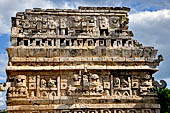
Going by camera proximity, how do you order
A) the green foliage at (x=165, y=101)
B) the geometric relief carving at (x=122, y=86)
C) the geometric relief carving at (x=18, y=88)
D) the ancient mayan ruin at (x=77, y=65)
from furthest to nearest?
the green foliage at (x=165, y=101) → the geometric relief carving at (x=122, y=86) → the ancient mayan ruin at (x=77, y=65) → the geometric relief carving at (x=18, y=88)

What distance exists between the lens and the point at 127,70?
43.2ft

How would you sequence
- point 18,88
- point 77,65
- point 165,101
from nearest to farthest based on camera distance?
1. point 18,88
2. point 77,65
3. point 165,101

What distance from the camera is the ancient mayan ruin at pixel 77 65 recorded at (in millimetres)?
12391

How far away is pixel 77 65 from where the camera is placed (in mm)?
12898

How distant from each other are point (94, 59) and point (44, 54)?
2315mm

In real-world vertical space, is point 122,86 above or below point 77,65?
below

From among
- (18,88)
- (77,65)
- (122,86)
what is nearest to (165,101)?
(122,86)

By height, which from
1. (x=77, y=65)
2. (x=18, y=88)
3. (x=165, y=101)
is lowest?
(x=165, y=101)

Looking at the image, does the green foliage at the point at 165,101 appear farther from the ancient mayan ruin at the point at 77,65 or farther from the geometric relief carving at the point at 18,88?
the geometric relief carving at the point at 18,88

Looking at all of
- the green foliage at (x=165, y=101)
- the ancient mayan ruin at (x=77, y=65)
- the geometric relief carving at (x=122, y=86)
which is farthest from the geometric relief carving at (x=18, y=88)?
the green foliage at (x=165, y=101)

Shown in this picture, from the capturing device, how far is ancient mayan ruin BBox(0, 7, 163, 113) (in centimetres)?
1239


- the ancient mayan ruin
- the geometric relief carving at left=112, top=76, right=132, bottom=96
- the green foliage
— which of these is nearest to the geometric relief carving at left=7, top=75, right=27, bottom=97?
the ancient mayan ruin

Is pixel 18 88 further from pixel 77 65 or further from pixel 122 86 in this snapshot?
pixel 122 86

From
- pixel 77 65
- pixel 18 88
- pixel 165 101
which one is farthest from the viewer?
pixel 165 101
